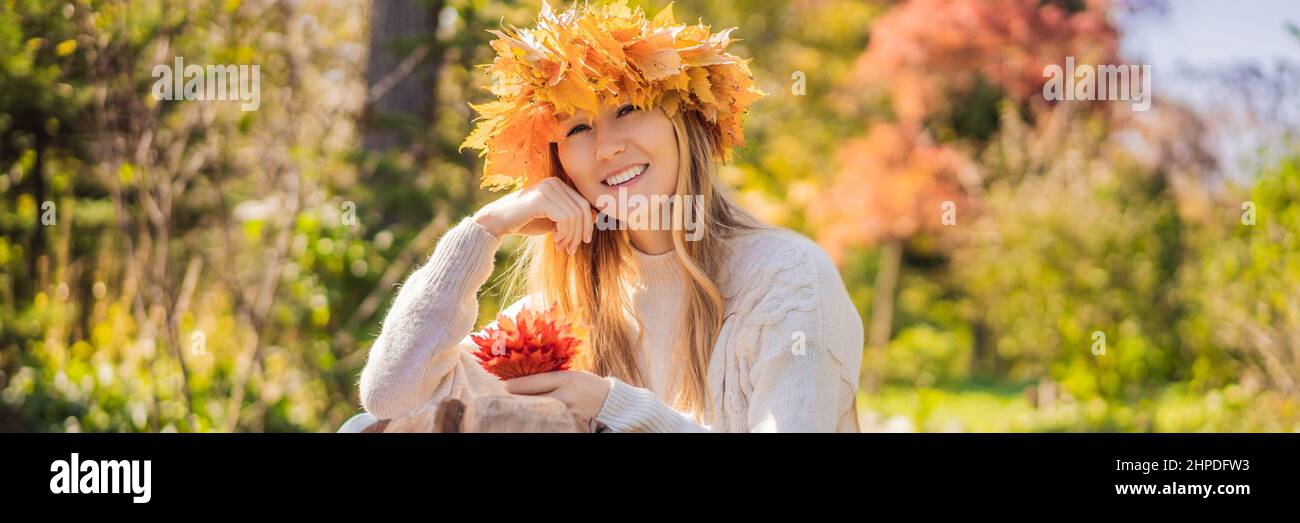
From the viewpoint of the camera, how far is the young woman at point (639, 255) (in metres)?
2.45

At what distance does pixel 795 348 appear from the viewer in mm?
2402

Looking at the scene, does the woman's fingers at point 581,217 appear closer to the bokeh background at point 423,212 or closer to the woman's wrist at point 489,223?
the woman's wrist at point 489,223

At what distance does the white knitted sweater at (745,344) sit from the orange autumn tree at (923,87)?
824 centimetres

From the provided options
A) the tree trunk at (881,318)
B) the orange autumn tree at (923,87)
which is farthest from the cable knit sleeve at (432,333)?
the tree trunk at (881,318)

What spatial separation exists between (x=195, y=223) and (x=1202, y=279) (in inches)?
265

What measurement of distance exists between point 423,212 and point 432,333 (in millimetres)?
3467

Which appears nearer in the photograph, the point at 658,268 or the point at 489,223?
the point at 489,223

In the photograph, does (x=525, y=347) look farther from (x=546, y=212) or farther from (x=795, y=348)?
(x=795, y=348)

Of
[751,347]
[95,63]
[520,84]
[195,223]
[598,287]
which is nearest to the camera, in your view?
[751,347]

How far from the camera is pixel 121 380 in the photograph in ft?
19.4

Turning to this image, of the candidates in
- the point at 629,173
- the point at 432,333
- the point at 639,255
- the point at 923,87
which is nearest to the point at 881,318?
the point at 923,87

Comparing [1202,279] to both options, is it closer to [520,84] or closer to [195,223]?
[520,84]

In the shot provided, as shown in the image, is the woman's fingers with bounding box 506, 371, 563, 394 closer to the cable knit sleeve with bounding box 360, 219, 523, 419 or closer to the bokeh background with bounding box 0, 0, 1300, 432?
the cable knit sleeve with bounding box 360, 219, 523, 419
